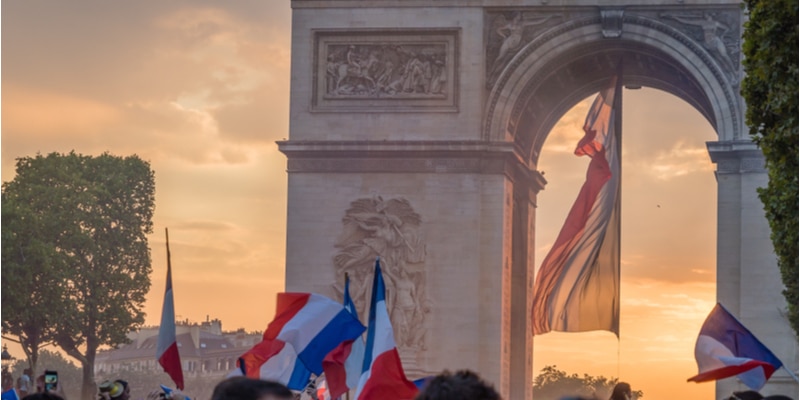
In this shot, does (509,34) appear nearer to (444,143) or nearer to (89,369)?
(444,143)

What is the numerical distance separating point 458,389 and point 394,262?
3277 centimetres

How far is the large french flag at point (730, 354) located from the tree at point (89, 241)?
3848 cm

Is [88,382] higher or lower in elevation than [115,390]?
higher

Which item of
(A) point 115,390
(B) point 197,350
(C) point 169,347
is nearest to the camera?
(A) point 115,390

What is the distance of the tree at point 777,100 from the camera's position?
21.2 metres

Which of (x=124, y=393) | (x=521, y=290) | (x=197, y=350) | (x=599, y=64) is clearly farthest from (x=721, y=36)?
(x=197, y=350)

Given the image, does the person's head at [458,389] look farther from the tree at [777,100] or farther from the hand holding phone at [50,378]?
the tree at [777,100]

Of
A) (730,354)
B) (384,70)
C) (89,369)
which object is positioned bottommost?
(730,354)

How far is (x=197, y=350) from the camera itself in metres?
92.2

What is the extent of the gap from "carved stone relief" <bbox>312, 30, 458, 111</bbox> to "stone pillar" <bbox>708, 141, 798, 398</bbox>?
6.17 meters

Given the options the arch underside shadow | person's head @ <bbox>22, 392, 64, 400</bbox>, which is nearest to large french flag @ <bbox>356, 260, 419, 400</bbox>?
person's head @ <bbox>22, 392, 64, 400</bbox>

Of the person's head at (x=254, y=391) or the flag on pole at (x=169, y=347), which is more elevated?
the flag on pole at (x=169, y=347)

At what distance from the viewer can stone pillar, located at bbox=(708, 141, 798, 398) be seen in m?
40.0

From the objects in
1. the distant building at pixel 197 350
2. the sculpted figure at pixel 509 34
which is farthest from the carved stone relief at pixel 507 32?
the distant building at pixel 197 350
